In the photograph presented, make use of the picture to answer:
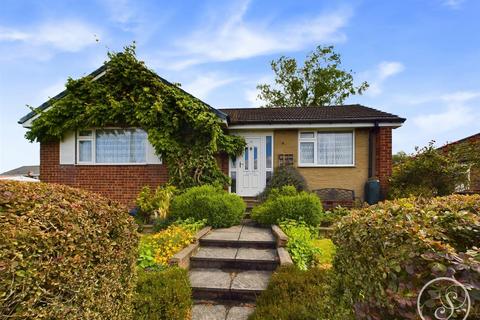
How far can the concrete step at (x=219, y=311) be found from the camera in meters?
3.31

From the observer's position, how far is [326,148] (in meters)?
10.3

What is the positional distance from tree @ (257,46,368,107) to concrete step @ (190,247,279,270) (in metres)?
21.4

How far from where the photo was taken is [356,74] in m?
24.7

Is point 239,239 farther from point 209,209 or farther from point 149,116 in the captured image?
point 149,116

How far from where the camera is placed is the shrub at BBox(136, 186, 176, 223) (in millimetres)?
7518

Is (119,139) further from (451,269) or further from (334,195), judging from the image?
(451,269)

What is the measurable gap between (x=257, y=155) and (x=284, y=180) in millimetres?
1626

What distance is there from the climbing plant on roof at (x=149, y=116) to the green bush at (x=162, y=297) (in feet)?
19.4

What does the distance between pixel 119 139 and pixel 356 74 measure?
22735mm

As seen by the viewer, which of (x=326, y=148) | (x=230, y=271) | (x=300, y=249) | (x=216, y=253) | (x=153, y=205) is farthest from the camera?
(x=326, y=148)

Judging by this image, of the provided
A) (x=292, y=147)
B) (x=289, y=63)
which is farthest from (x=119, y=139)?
(x=289, y=63)

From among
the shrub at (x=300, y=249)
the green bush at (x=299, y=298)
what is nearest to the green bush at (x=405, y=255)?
the green bush at (x=299, y=298)

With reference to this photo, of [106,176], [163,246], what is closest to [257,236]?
[163,246]

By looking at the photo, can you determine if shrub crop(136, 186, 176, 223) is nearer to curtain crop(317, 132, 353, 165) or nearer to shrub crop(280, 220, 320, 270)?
shrub crop(280, 220, 320, 270)
